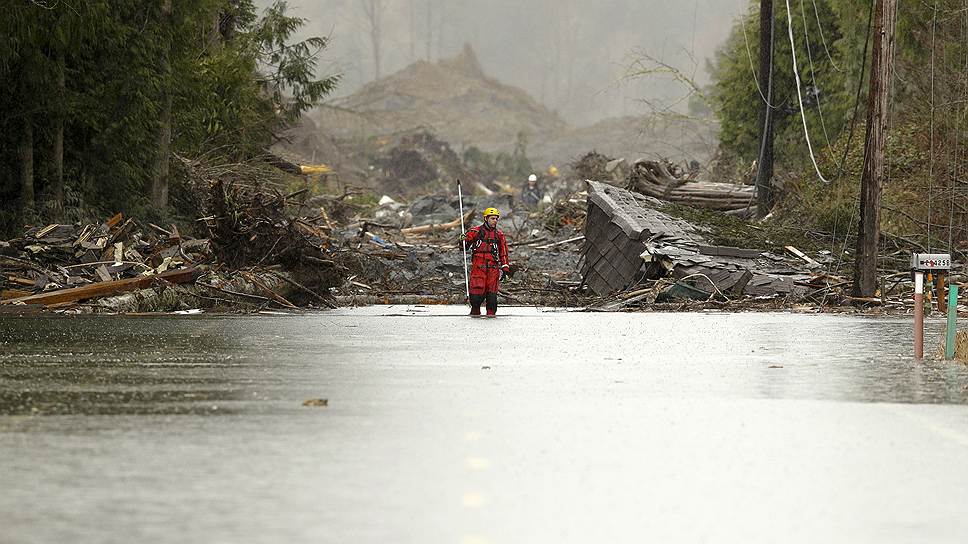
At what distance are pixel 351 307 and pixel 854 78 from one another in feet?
80.6

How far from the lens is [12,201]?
1206 inches

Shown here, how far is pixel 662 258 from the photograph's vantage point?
30.1 metres

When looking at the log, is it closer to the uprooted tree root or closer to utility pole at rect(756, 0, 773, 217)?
utility pole at rect(756, 0, 773, 217)

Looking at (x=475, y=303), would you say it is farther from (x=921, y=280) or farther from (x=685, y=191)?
(x=685, y=191)

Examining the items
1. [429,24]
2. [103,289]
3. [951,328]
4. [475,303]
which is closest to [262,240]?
[103,289]

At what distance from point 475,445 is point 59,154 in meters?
24.7

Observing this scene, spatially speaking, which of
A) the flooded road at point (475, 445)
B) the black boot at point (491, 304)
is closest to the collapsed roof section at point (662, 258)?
the black boot at point (491, 304)

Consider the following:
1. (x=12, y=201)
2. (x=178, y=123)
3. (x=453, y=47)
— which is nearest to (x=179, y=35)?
A: (x=178, y=123)

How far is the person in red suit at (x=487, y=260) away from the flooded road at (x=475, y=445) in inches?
335

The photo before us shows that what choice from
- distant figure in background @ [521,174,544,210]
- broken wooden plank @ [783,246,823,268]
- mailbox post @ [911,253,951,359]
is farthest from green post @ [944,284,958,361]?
distant figure in background @ [521,174,544,210]

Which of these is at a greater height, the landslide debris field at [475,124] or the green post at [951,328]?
the landslide debris field at [475,124]

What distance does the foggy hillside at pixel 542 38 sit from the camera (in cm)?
17525

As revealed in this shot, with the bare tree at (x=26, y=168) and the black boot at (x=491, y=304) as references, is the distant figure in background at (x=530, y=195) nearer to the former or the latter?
the bare tree at (x=26, y=168)

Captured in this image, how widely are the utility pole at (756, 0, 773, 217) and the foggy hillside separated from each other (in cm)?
13075
